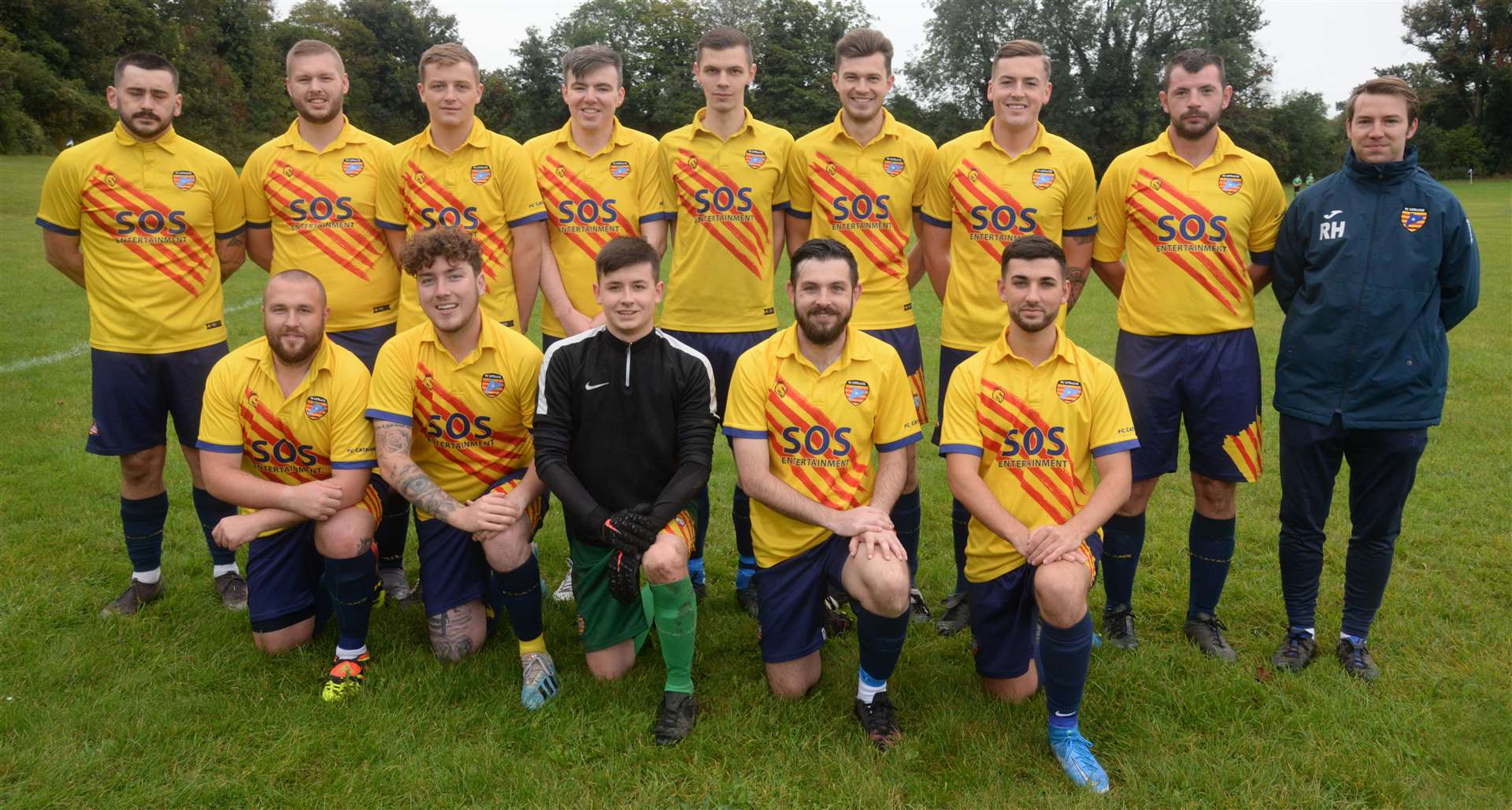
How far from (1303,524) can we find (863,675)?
2.02 metres

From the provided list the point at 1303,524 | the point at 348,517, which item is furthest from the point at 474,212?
the point at 1303,524

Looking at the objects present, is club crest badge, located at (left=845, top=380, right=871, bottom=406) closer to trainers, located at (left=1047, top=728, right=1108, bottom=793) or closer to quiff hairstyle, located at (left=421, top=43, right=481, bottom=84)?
trainers, located at (left=1047, top=728, right=1108, bottom=793)

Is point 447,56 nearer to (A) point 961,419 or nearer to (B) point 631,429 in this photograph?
(B) point 631,429

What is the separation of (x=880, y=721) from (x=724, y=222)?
8.00 ft

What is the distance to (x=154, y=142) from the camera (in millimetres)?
4660

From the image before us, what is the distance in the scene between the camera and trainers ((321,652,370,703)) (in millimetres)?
3812

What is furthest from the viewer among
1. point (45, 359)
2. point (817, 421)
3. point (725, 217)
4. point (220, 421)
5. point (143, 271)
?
point (45, 359)

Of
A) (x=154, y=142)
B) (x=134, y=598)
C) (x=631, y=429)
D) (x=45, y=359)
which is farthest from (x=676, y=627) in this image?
(x=45, y=359)

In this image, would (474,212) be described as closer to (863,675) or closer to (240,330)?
(863,675)

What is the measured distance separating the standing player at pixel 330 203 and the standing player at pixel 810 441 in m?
2.03

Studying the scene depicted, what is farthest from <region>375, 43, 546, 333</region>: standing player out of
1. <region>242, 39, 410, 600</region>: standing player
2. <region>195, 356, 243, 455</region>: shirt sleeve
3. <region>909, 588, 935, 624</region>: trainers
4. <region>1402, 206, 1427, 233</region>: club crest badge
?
<region>1402, 206, 1427, 233</region>: club crest badge

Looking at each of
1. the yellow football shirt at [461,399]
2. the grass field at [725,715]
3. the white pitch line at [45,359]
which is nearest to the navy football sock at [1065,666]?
the grass field at [725,715]

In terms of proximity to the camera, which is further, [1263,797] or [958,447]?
[958,447]

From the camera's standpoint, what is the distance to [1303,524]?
13.7 ft
